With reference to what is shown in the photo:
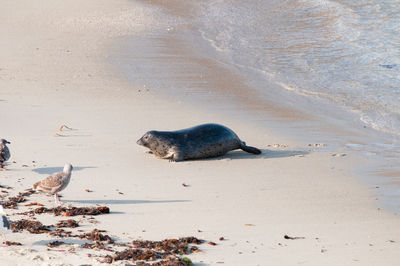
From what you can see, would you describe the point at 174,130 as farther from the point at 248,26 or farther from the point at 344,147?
the point at 248,26

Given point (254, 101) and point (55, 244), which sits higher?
point (254, 101)

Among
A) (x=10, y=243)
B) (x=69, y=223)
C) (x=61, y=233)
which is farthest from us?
(x=69, y=223)

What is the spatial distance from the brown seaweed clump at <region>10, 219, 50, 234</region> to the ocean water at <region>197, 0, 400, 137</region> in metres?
6.07

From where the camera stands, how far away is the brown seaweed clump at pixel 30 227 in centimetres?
532

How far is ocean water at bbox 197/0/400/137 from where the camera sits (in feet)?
40.5

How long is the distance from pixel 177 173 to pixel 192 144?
85cm

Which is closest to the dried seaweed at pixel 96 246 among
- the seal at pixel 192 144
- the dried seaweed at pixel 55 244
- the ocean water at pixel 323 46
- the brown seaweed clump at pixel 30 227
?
the dried seaweed at pixel 55 244

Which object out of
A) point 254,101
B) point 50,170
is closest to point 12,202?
point 50,170

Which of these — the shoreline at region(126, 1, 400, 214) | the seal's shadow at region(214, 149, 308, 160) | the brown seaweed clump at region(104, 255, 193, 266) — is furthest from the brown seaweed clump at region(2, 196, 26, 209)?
the shoreline at region(126, 1, 400, 214)

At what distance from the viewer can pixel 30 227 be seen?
5.39m

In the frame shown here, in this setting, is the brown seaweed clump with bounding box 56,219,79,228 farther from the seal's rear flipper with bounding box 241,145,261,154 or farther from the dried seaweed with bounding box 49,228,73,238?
the seal's rear flipper with bounding box 241,145,261,154

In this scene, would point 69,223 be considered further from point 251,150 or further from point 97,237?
point 251,150

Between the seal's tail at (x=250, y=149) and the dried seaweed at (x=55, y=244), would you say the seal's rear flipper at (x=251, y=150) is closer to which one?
the seal's tail at (x=250, y=149)

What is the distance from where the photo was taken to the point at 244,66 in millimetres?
14992
